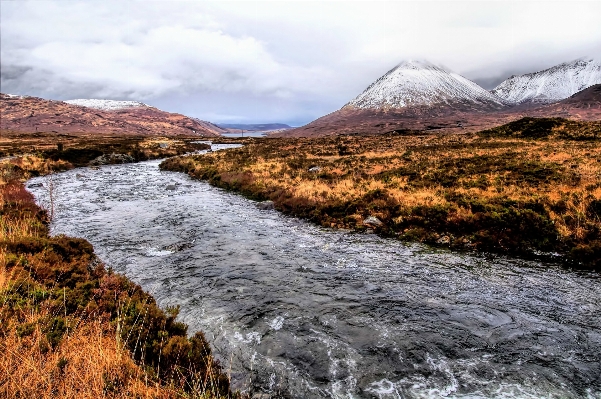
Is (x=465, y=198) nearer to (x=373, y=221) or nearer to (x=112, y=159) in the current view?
(x=373, y=221)

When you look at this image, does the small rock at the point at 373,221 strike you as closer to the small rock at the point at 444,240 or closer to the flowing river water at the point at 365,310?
the flowing river water at the point at 365,310

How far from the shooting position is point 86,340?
6.13m

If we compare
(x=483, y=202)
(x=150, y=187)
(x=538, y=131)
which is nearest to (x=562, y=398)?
(x=483, y=202)

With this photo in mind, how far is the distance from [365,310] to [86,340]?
274 inches

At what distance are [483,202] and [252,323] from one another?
14262 millimetres

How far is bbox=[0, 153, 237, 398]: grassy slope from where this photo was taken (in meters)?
5.07

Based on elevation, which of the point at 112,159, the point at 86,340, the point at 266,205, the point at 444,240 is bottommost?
the point at 444,240

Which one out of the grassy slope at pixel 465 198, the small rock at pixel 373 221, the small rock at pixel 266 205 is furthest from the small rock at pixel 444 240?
the small rock at pixel 266 205

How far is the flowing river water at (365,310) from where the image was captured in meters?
7.04

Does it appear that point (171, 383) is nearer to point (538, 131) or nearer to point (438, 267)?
point (438, 267)

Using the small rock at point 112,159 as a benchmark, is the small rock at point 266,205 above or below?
below

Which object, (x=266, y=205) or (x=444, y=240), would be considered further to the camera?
(x=266, y=205)

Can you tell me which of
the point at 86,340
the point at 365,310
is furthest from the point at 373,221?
the point at 86,340

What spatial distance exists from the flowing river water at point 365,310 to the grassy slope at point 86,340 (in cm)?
113
